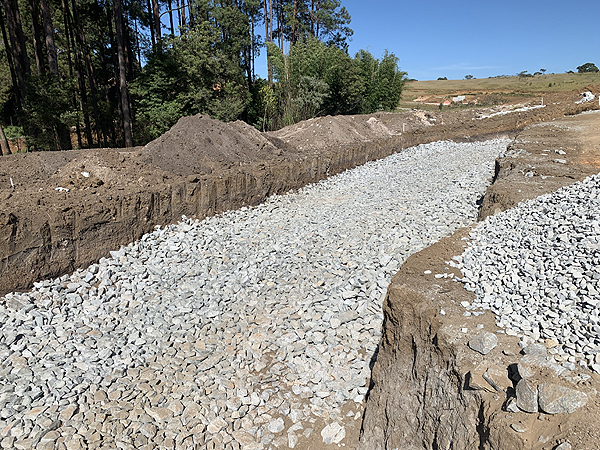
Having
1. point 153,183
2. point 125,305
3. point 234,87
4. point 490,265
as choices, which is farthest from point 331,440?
point 234,87

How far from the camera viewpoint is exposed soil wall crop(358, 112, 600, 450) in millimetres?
2346

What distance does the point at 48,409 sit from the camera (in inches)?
162

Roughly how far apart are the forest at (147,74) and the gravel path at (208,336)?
340 inches

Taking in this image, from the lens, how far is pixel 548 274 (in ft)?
11.5

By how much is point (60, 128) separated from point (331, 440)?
1529cm

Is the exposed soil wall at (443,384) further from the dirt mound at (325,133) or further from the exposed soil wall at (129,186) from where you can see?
the dirt mound at (325,133)

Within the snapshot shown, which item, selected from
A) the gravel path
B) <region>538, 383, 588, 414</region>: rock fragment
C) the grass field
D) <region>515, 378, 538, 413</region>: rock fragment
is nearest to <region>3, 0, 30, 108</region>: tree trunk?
the gravel path

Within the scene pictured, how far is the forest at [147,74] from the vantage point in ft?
48.1

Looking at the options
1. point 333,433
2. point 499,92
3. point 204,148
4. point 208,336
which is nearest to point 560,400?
point 333,433

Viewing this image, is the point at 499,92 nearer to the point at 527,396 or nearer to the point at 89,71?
the point at 89,71

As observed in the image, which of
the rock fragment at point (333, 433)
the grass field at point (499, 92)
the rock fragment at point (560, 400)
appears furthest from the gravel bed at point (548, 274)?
the grass field at point (499, 92)

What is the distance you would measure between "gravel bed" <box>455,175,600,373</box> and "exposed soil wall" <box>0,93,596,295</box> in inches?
253

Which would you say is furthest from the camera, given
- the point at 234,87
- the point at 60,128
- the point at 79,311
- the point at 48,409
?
the point at 234,87

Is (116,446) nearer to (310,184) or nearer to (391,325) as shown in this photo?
(391,325)
